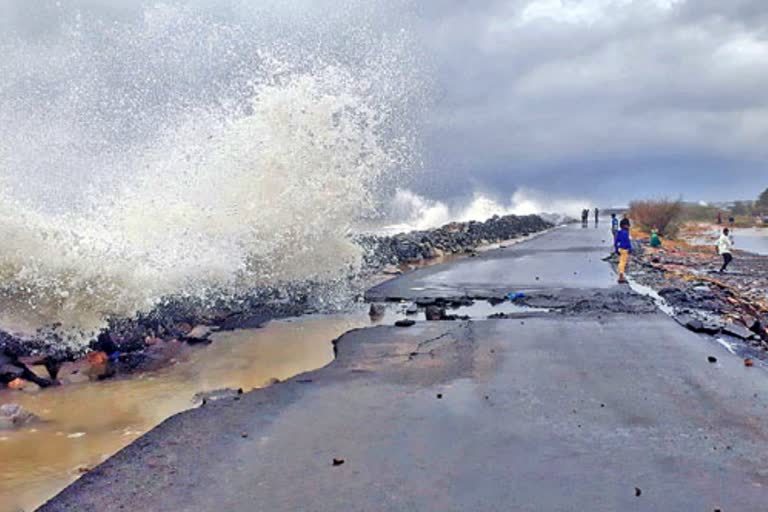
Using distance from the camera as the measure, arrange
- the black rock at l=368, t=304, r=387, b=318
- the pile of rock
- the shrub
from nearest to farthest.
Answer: the black rock at l=368, t=304, r=387, b=318 → the pile of rock → the shrub

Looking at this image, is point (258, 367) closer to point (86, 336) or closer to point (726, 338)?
point (86, 336)

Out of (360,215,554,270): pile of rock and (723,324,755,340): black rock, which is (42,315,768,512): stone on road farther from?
(360,215,554,270): pile of rock

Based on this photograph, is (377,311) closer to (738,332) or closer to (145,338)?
(145,338)

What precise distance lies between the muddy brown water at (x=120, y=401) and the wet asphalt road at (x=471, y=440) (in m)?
0.49

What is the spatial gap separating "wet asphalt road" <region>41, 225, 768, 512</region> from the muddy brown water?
489 millimetres

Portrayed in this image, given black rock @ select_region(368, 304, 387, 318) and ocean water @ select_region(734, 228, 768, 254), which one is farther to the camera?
ocean water @ select_region(734, 228, 768, 254)

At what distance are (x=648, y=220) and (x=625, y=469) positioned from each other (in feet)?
151

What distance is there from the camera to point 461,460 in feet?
15.8

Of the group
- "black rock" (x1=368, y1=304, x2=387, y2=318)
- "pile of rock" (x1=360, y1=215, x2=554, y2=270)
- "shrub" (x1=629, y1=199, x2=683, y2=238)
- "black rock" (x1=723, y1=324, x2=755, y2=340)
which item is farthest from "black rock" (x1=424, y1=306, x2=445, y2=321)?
"shrub" (x1=629, y1=199, x2=683, y2=238)

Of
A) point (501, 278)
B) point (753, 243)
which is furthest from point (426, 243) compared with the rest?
point (753, 243)

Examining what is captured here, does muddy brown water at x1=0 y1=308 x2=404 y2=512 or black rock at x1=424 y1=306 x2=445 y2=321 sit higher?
black rock at x1=424 y1=306 x2=445 y2=321

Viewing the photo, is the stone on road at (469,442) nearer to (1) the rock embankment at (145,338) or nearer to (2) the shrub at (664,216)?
(1) the rock embankment at (145,338)

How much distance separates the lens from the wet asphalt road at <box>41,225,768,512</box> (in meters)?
4.20

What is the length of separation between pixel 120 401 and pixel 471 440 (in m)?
3.96
